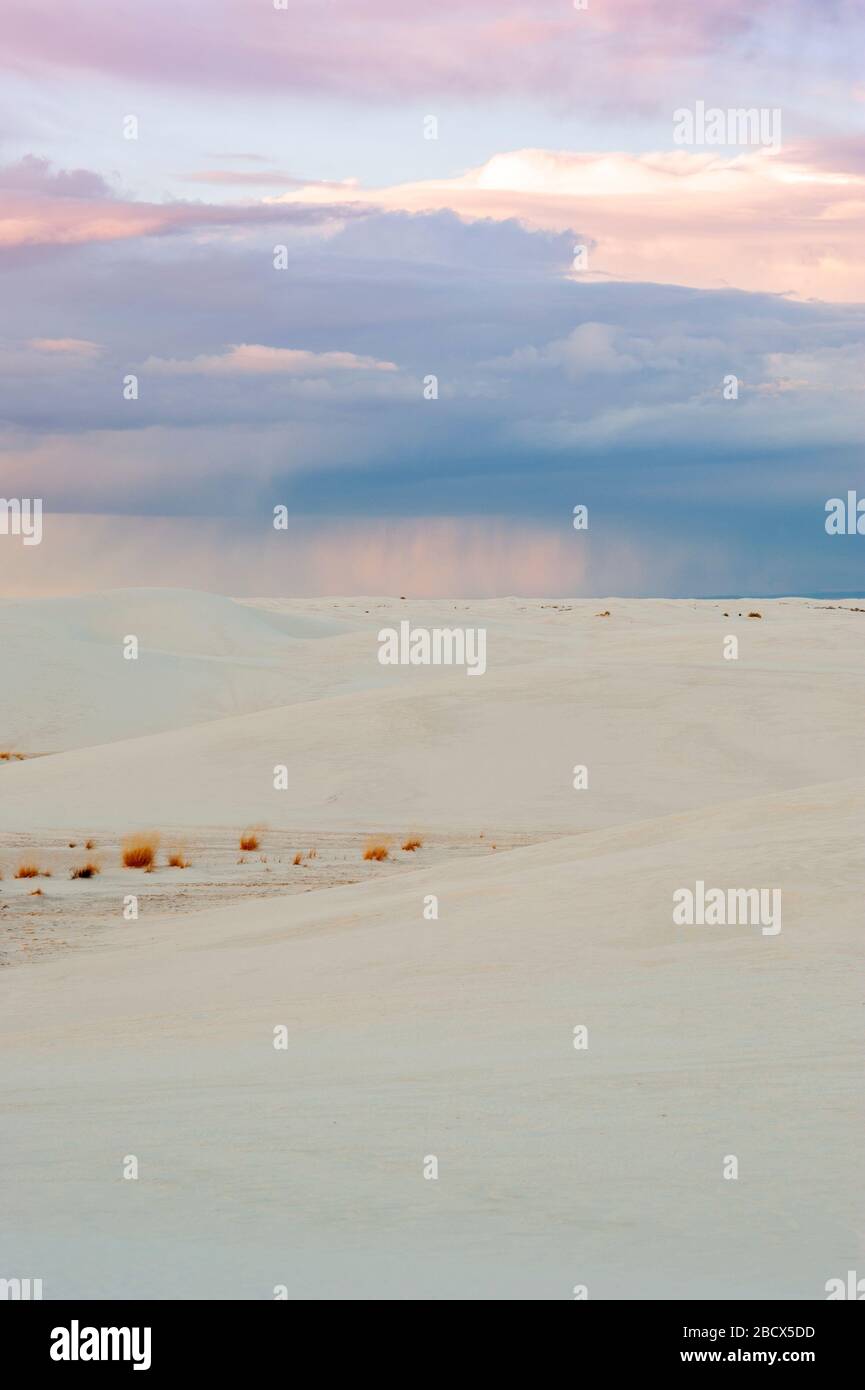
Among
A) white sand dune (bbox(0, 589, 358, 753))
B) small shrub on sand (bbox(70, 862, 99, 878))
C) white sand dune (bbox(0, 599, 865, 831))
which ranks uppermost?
white sand dune (bbox(0, 589, 358, 753))

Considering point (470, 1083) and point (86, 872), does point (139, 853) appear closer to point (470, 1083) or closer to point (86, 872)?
point (86, 872)

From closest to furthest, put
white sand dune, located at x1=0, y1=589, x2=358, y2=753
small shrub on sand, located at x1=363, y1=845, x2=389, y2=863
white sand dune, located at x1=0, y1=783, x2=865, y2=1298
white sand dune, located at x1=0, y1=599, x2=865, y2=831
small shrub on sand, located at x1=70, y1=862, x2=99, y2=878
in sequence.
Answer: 1. white sand dune, located at x1=0, y1=783, x2=865, y2=1298
2. small shrub on sand, located at x1=70, y1=862, x2=99, y2=878
3. small shrub on sand, located at x1=363, y1=845, x2=389, y2=863
4. white sand dune, located at x1=0, y1=599, x2=865, y2=831
5. white sand dune, located at x1=0, y1=589, x2=358, y2=753

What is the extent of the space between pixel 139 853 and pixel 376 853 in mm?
3116

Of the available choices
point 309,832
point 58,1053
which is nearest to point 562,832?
point 309,832

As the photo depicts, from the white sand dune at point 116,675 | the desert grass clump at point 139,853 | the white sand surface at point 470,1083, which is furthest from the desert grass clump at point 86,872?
the white sand dune at point 116,675

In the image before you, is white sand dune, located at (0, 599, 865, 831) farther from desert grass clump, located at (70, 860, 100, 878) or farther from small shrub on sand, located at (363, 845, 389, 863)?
desert grass clump, located at (70, 860, 100, 878)

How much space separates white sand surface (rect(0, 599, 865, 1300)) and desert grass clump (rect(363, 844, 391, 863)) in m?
1.05

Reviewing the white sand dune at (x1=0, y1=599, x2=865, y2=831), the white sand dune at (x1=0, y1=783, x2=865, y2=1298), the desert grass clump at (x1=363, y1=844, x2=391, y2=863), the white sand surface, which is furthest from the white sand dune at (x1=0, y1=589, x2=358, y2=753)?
the white sand dune at (x1=0, y1=783, x2=865, y2=1298)

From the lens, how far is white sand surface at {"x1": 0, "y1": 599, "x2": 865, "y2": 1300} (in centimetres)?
507

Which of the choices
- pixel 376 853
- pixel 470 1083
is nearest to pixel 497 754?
pixel 376 853

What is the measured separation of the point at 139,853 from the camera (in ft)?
64.1

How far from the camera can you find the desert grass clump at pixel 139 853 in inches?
763

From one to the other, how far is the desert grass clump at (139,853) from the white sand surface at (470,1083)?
2.42 m
